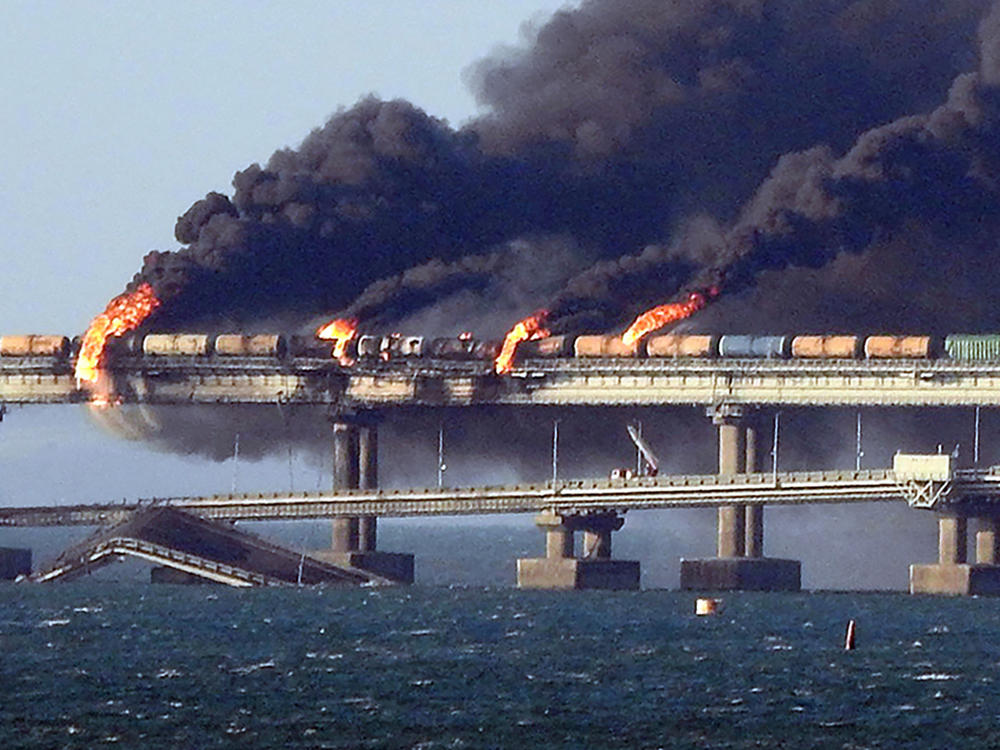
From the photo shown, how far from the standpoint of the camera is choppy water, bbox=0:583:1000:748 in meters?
142

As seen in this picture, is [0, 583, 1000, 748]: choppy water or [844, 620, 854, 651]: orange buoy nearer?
[0, 583, 1000, 748]: choppy water

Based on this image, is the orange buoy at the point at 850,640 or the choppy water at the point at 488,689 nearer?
the choppy water at the point at 488,689

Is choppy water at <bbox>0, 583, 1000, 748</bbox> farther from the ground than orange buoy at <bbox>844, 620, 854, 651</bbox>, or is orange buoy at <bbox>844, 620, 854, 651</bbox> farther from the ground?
orange buoy at <bbox>844, 620, 854, 651</bbox>

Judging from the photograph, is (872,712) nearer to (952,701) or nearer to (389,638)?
(952,701)

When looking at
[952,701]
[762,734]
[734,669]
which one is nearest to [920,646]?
[734,669]

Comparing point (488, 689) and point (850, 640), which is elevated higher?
point (850, 640)

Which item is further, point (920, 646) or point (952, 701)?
point (920, 646)

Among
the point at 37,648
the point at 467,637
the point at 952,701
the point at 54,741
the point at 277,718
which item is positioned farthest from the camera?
the point at 467,637

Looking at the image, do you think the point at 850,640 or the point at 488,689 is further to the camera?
the point at 850,640

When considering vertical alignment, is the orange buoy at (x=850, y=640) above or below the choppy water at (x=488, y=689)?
above

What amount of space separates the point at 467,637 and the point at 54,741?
58.9 m

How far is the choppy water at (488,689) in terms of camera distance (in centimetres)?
14188

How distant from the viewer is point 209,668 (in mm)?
170750

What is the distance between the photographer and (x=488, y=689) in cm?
16062
